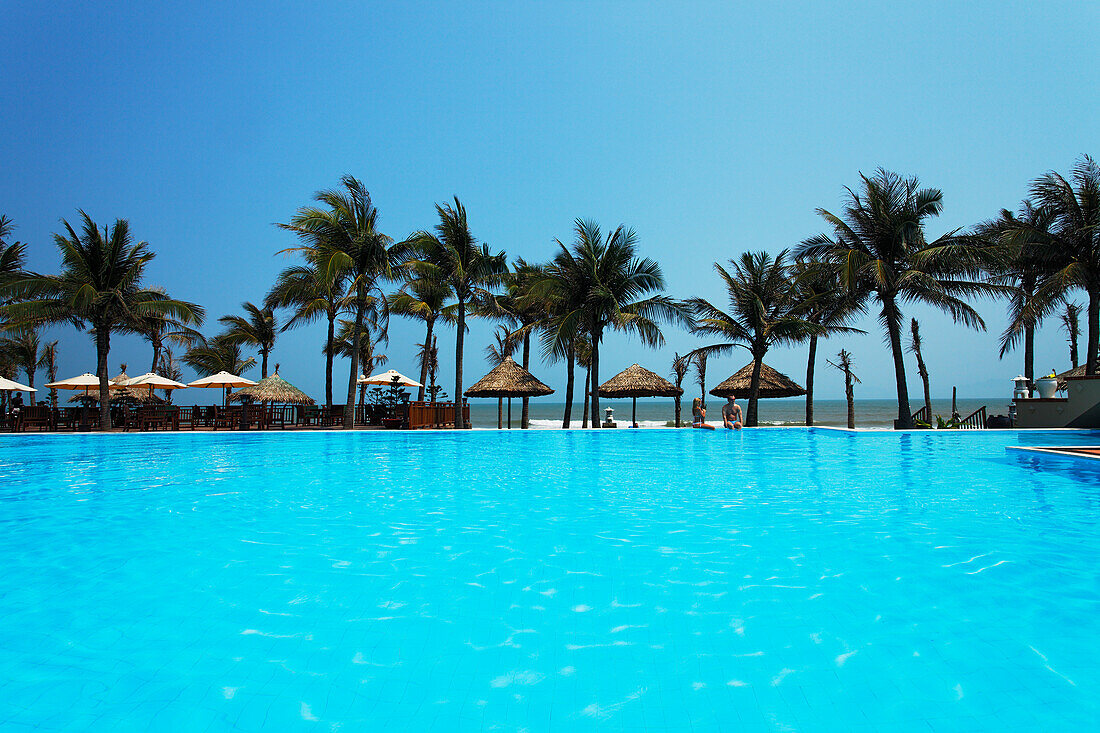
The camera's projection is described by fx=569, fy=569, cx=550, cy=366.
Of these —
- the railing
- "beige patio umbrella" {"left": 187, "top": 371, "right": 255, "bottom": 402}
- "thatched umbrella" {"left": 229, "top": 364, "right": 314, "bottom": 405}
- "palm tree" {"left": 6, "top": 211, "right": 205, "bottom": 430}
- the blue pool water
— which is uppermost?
"palm tree" {"left": 6, "top": 211, "right": 205, "bottom": 430}

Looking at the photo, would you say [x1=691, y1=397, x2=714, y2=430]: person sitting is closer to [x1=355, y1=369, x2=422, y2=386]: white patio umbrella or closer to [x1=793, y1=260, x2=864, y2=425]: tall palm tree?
[x1=793, y1=260, x2=864, y2=425]: tall palm tree

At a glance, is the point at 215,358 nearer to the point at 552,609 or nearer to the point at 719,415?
the point at 719,415

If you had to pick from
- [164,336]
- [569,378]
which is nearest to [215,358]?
[164,336]

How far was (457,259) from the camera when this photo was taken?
19.8m

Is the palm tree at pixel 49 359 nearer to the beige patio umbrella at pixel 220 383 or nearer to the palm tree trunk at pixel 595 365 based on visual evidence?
the beige patio umbrella at pixel 220 383

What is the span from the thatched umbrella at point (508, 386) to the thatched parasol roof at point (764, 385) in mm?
7989

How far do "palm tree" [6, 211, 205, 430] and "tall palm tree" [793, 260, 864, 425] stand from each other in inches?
847

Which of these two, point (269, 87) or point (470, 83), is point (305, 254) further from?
point (470, 83)

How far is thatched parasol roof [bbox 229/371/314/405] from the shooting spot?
2309 centimetres

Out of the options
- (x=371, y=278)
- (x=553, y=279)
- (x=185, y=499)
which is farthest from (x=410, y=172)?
(x=185, y=499)

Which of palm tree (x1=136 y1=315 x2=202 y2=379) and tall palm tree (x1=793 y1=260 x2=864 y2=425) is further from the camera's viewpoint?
palm tree (x1=136 y1=315 x2=202 y2=379)

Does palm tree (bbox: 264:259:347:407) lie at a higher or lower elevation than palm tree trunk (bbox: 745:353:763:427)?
higher

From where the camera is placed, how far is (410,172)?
22422 mm

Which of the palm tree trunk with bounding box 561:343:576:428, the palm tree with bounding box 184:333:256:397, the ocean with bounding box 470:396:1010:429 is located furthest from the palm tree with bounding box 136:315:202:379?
the ocean with bounding box 470:396:1010:429
